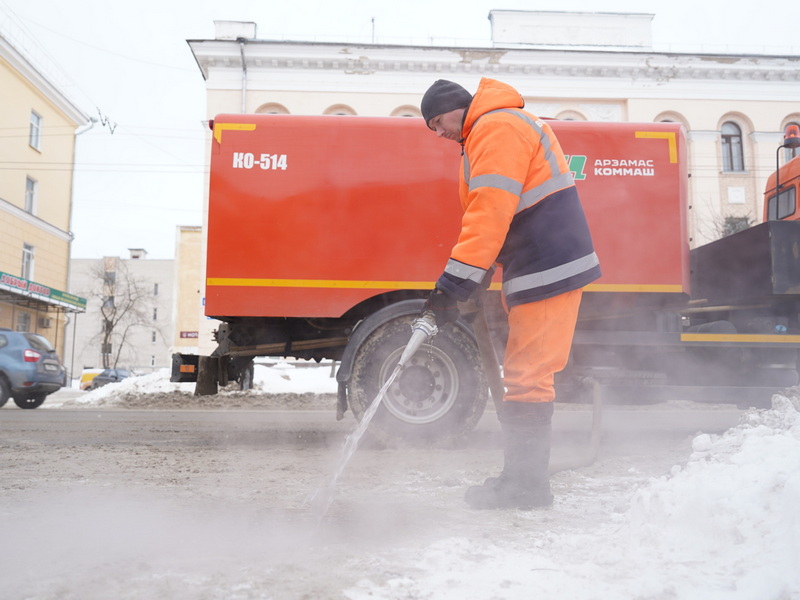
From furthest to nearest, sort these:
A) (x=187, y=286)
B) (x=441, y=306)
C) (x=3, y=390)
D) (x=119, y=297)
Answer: (x=119, y=297)
(x=187, y=286)
(x=3, y=390)
(x=441, y=306)

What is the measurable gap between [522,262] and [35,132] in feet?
99.3

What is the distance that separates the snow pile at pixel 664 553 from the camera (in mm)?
1709

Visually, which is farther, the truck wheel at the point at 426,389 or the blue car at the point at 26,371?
the blue car at the point at 26,371

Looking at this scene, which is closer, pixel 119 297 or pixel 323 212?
pixel 323 212

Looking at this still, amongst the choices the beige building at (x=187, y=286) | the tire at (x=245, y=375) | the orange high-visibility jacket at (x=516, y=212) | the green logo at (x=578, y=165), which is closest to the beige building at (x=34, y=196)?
the beige building at (x=187, y=286)

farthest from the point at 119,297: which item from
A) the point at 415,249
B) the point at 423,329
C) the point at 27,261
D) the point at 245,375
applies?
the point at 423,329

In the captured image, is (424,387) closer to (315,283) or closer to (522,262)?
(315,283)

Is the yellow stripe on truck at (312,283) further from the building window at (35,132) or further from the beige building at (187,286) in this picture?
the building window at (35,132)

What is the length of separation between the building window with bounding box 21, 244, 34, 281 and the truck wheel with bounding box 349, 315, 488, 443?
27344 mm

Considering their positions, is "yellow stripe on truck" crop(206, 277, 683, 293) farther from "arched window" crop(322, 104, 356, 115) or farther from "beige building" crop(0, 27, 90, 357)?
"beige building" crop(0, 27, 90, 357)

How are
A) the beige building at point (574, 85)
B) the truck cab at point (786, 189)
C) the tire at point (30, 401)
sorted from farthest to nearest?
the beige building at point (574, 85) → the tire at point (30, 401) → the truck cab at point (786, 189)

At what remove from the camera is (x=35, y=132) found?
27281 millimetres

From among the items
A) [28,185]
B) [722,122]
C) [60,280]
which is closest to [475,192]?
[722,122]

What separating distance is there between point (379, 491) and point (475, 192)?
1549mm
